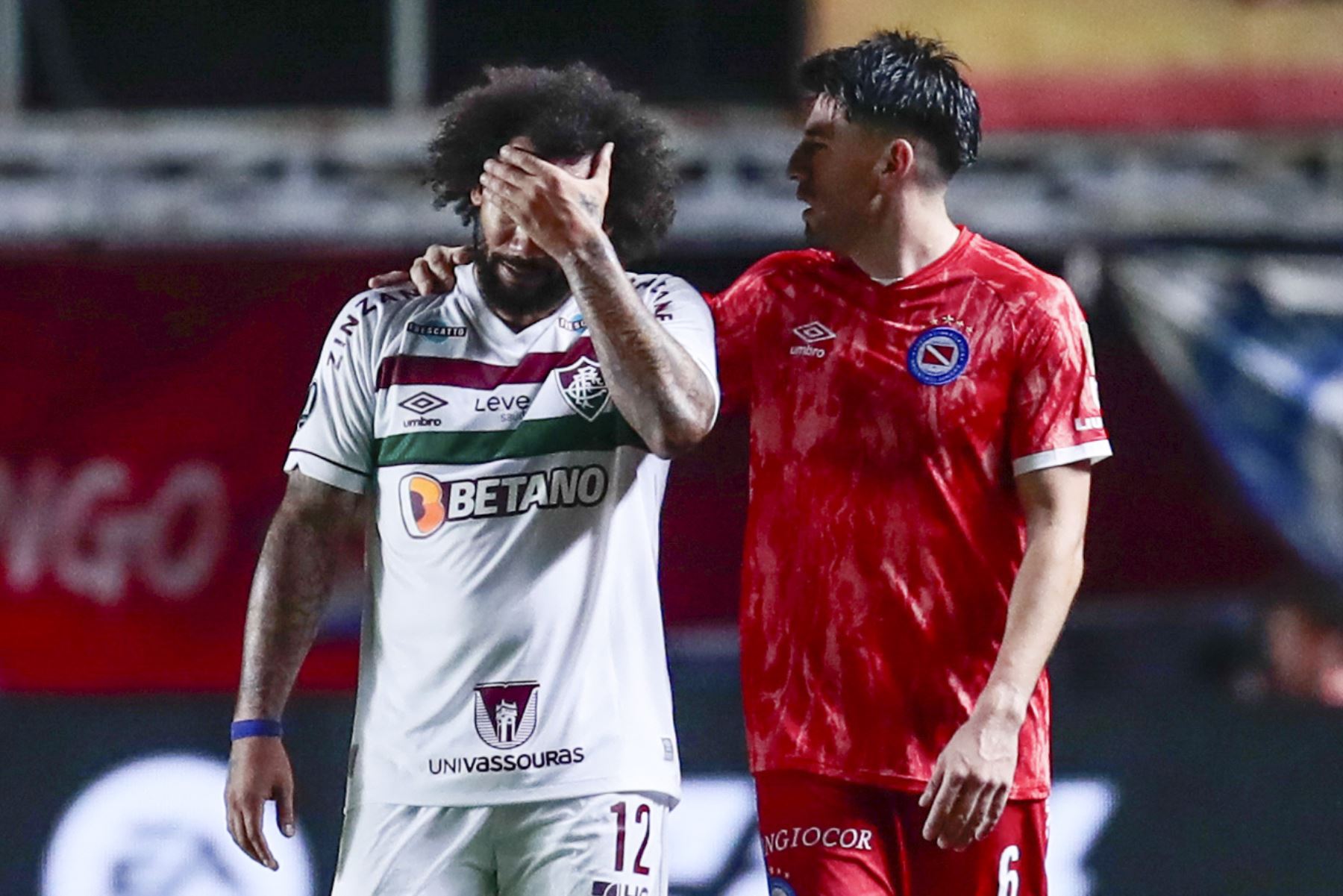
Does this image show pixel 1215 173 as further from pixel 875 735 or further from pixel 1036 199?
pixel 875 735

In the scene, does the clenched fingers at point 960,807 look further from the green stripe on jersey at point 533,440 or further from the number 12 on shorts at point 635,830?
the green stripe on jersey at point 533,440

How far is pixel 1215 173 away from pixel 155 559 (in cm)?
476

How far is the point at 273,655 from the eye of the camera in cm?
345

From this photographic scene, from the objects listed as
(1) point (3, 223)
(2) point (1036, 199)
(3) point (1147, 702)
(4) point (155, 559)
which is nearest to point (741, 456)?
(2) point (1036, 199)

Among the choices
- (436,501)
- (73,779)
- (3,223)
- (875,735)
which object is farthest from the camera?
(3,223)

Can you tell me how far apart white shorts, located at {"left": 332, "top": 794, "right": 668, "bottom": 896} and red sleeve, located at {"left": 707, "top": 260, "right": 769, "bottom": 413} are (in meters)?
0.79

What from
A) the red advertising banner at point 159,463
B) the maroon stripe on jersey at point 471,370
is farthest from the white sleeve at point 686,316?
the red advertising banner at point 159,463

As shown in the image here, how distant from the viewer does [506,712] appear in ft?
10.8

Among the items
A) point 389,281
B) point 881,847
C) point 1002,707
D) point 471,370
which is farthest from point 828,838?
point 389,281

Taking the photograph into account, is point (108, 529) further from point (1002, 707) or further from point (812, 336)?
point (1002, 707)

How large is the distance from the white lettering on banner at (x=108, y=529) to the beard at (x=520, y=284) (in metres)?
6.18

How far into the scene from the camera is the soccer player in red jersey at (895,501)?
3.57 meters

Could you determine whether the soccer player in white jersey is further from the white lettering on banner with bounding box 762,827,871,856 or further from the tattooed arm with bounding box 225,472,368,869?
the white lettering on banner with bounding box 762,827,871,856

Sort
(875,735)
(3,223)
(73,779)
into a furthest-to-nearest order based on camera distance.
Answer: (3,223) → (73,779) → (875,735)
